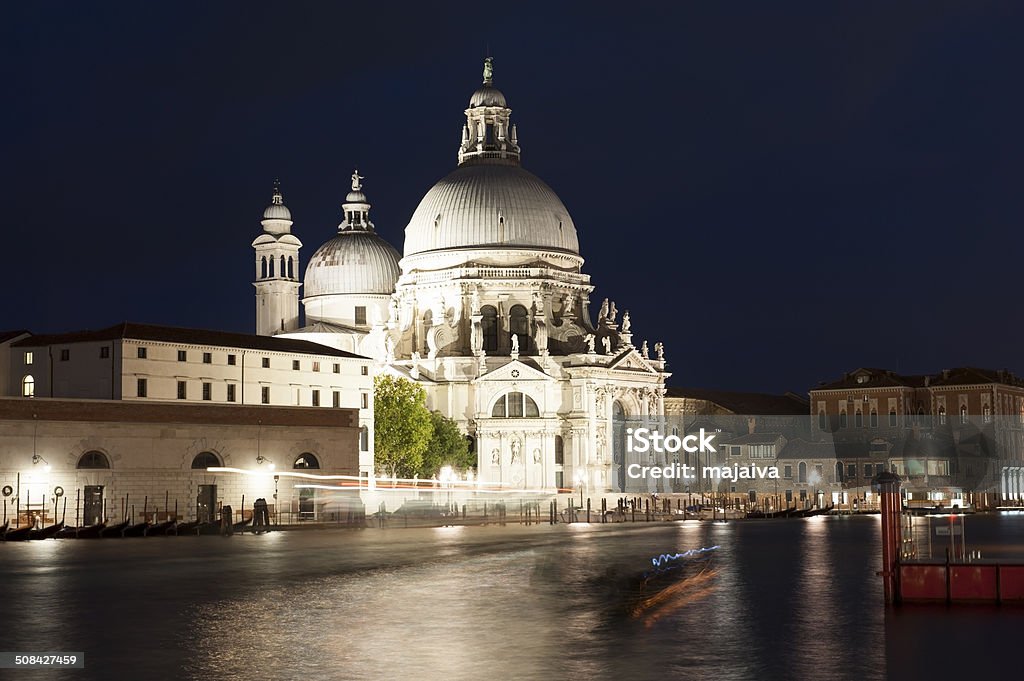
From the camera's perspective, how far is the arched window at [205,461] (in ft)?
217

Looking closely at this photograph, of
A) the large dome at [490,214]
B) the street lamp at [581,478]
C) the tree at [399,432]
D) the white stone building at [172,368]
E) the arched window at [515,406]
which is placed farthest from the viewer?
the large dome at [490,214]

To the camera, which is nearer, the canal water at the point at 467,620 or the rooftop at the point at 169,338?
the canal water at the point at 467,620

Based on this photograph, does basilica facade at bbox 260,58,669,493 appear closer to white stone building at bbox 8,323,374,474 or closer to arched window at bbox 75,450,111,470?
white stone building at bbox 8,323,374,474

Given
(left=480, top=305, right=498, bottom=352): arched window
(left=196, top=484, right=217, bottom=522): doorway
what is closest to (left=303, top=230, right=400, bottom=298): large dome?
(left=480, top=305, right=498, bottom=352): arched window

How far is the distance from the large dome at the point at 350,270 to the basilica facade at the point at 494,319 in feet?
0.34

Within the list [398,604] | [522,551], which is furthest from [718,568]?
[398,604]

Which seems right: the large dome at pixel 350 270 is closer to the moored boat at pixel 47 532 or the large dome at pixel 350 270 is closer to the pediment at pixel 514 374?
the pediment at pixel 514 374

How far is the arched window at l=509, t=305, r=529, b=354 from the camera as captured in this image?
344 ft

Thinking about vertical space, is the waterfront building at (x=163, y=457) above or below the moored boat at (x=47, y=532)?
above

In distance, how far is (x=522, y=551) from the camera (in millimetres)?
46719

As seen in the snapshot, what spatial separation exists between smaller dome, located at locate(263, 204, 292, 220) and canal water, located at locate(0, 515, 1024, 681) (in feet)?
211

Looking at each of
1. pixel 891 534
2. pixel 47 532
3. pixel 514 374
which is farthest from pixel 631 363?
pixel 891 534

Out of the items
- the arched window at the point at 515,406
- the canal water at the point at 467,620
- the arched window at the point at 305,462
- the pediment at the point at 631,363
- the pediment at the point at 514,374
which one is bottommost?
the canal water at the point at 467,620

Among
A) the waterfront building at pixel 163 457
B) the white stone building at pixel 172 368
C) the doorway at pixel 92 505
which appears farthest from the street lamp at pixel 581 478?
the doorway at pixel 92 505
